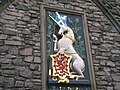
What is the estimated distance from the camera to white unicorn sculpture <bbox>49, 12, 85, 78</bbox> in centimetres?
403

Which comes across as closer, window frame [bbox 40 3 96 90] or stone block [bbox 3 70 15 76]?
stone block [bbox 3 70 15 76]

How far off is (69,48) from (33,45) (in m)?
0.70

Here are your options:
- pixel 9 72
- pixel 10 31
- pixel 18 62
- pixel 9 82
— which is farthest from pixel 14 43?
pixel 9 82

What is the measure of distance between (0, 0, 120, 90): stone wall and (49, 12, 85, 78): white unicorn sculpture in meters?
0.35

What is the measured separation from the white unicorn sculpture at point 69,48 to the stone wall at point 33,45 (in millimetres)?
350

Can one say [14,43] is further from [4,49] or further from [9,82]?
[9,82]

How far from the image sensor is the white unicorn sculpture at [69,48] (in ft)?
13.2

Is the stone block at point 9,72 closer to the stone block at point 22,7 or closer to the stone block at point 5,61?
the stone block at point 5,61

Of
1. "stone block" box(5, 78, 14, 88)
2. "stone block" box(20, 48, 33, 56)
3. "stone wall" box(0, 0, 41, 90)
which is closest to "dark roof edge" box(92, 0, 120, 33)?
"stone wall" box(0, 0, 41, 90)

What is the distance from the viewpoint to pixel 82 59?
4242 millimetres

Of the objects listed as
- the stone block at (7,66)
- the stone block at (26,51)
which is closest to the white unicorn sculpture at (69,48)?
the stone block at (26,51)

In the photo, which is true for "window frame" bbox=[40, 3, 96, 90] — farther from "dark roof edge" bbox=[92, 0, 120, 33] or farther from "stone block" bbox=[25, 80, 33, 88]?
"dark roof edge" bbox=[92, 0, 120, 33]

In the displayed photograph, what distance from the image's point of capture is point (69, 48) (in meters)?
4.19

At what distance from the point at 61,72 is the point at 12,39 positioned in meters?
1.07
